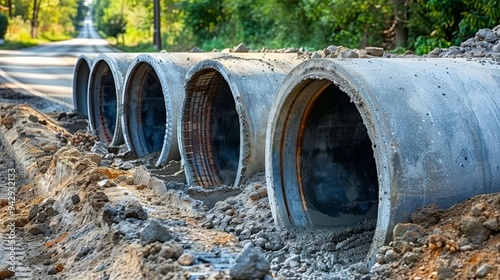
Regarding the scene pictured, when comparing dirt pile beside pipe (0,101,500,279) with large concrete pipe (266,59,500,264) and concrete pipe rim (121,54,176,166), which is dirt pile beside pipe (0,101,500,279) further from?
concrete pipe rim (121,54,176,166)

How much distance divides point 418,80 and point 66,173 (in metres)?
4.68

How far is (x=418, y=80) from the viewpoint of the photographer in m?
5.63

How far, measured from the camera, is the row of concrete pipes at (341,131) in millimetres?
5203

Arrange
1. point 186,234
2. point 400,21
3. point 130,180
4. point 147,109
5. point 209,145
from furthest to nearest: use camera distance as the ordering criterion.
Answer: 1. point 400,21
2. point 147,109
3. point 209,145
4. point 130,180
5. point 186,234

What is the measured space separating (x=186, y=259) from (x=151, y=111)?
757 cm

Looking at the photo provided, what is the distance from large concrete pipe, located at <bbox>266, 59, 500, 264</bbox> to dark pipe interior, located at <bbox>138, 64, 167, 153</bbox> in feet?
18.0

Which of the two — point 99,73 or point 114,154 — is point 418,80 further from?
point 99,73

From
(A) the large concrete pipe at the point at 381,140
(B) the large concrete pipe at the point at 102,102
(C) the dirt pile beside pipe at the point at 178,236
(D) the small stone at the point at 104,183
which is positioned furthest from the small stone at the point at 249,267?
(B) the large concrete pipe at the point at 102,102

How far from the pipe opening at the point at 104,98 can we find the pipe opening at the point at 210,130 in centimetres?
465

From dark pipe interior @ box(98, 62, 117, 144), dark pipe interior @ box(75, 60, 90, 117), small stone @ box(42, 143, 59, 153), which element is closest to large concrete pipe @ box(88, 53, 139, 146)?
dark pipe interior @ box(98, 62, 117, 144)

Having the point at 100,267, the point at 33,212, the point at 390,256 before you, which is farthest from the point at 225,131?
the point at 390,256

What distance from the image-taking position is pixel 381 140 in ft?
17.0

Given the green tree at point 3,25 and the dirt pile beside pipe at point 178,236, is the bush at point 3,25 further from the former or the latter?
the dirt pile beside pipe at point 178,236

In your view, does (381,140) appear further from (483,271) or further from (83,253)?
(83,253)
